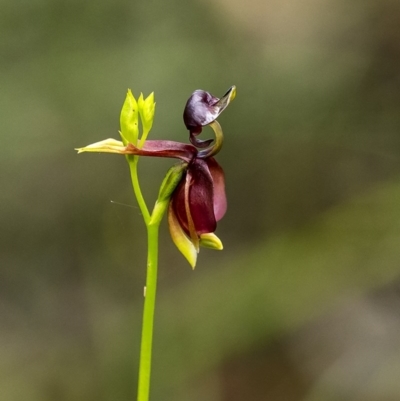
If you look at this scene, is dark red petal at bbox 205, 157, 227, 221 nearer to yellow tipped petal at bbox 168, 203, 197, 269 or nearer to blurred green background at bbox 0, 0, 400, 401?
yellow tipped petal at bbox 168, 203, 197, 269

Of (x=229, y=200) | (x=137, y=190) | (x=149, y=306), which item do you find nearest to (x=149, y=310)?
(x=149, y=306)

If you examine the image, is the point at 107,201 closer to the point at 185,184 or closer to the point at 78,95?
the point at 78,95

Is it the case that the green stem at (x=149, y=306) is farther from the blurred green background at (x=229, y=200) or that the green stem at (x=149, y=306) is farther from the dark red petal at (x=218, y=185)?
the blurred green background at (x=229, y=200)

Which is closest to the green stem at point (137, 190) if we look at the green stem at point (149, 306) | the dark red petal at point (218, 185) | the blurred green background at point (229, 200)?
the green stem at point (149, 306)

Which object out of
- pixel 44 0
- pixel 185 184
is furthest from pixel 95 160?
pixel 185 184

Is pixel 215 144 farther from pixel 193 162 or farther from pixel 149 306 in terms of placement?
Answer: pixel 149 306

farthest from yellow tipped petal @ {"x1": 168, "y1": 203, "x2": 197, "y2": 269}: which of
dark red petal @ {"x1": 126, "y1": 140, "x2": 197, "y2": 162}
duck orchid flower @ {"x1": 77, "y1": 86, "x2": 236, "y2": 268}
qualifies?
dark red petal @ {"x1": 126, "y1": 140, "x2": 197, "y2": 162}

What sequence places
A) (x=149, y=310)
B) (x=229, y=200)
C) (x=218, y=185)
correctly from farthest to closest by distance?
(x=229, y=200), (x=218, y=185), (x=149, y=310)

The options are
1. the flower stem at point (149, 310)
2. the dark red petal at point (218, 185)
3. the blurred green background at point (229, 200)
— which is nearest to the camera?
the flower stem at point (149, 310)
